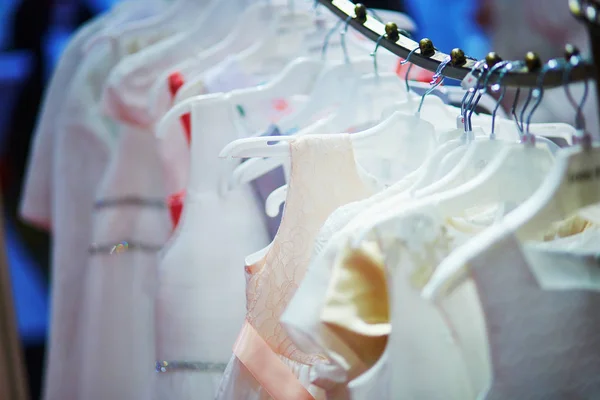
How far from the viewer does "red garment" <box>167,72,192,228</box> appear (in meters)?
0.93

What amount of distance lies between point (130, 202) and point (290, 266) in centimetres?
54

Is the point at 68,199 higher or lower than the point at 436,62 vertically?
lower

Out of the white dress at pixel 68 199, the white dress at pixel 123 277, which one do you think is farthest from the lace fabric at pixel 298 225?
the white dress at pixel 68 199

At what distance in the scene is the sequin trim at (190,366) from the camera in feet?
2.73

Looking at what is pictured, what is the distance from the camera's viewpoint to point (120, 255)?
1.11m

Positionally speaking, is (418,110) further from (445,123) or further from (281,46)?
(281,46)

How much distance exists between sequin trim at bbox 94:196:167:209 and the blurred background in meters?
0.76

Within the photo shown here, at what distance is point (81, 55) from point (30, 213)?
0.29 m

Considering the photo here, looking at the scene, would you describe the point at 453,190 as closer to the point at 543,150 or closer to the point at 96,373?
the point at 543,150

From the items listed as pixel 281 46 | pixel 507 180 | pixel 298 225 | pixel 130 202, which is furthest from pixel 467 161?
pixel 130 202

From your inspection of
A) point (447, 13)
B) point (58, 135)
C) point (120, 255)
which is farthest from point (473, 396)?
point (447, 13)

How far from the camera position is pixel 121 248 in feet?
3.64

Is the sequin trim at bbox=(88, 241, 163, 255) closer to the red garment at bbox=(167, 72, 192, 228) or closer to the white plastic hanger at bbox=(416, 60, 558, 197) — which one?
the red garment at bbox=(167, 72, 192, 228)

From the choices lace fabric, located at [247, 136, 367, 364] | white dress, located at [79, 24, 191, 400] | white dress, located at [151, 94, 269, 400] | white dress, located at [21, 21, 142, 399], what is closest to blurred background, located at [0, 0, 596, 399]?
white dress, located at [21, 21, 142, 399]
